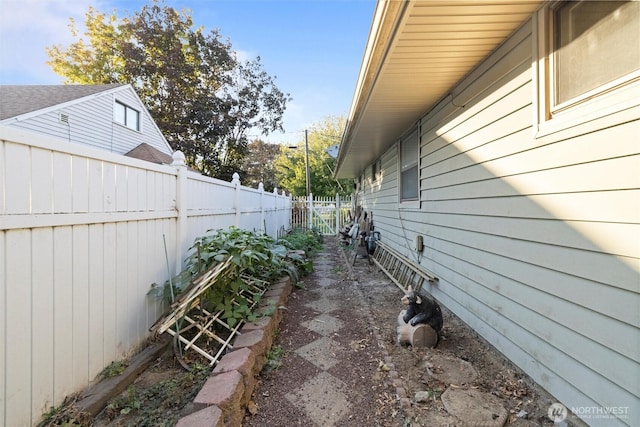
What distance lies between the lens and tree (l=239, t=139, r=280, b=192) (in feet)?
78.2

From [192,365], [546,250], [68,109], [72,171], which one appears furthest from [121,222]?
[68,109]

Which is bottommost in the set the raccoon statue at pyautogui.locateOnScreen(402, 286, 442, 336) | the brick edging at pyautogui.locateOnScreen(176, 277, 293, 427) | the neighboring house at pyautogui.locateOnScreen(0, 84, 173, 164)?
the brick edging at pyautogui.locateOnScreen(176, 277, 293, 427)

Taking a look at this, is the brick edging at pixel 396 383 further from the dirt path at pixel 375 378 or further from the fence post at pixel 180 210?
the fence post at pixel 180 210

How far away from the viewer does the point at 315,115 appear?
28766 millimetres

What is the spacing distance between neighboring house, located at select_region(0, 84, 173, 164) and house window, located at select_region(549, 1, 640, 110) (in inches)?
408

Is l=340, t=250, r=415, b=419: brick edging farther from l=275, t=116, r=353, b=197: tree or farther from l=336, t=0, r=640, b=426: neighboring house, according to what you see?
l=275, t=116, r=353, b=197: tree

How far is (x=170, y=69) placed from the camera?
55.4 feet

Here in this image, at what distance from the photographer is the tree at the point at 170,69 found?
55.9 feet

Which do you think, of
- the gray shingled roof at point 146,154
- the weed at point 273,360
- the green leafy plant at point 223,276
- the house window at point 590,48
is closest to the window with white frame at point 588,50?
the house window at point 590,48

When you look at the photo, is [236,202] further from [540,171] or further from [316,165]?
[316,165]

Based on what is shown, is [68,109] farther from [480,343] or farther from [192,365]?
[480,343]

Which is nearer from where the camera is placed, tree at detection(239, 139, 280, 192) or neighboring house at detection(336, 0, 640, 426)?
neighboring house at detection(336, 0, 640, 426)

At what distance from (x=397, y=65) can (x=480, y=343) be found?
2571 millimetres

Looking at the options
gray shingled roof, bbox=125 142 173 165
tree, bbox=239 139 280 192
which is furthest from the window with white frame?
tree, bbox=239 139 280 192
